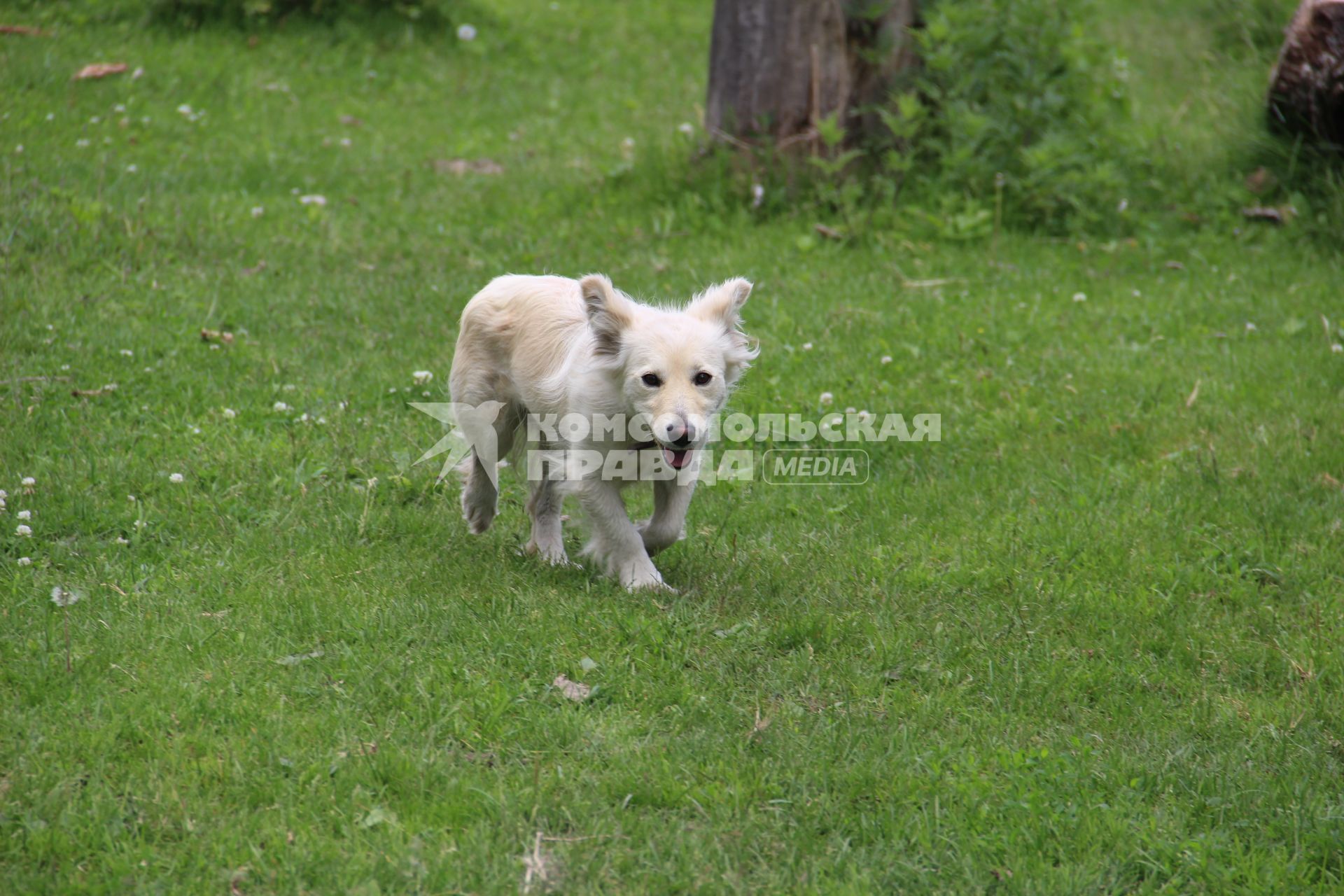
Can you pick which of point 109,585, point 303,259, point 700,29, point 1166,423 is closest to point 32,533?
point 109,585

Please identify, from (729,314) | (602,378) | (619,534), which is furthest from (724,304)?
(619,534)

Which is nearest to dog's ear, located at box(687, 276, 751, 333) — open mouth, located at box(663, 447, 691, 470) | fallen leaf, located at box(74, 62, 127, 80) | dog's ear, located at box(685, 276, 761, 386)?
dog's ear, located at box(685, 276, 761, 386)

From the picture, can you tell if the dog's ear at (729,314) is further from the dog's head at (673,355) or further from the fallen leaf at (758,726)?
the fallen leaf at (758,726)

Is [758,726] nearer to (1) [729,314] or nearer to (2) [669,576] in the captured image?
(2) [669,576]

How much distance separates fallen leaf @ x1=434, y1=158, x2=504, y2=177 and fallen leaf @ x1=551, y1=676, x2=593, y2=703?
7.31 metres

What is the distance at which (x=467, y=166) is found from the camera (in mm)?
10945

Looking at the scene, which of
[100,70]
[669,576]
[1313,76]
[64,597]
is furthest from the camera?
[100,70]

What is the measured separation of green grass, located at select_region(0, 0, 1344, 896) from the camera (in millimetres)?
3543

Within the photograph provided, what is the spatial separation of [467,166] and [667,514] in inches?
266

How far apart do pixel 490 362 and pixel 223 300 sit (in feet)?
10.0

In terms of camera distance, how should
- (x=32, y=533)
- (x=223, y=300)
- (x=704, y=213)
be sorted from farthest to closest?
1. (x=704, y=213)
2. (x=223, y=300)
3. (x=32, y=533)

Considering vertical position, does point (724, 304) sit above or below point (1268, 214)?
above

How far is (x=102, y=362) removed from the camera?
6711 mm

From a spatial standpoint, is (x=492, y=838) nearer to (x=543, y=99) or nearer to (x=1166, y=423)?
(x=1166, y=423)
